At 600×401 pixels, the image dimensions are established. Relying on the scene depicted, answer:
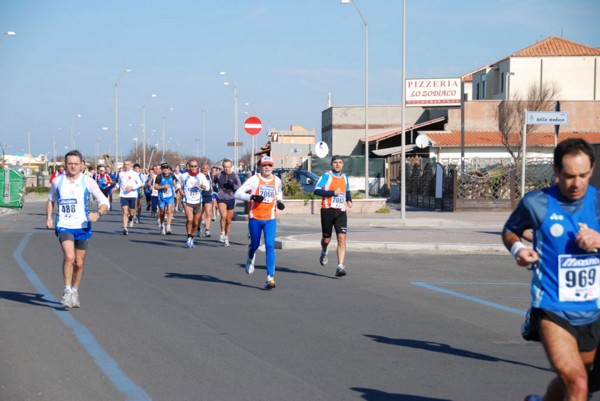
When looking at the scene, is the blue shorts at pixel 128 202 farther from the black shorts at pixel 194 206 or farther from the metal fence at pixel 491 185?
the metal fence at pixel 491 185

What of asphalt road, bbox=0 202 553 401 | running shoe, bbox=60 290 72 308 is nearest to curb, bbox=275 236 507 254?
asphalt road, bbox=0 202 553 401

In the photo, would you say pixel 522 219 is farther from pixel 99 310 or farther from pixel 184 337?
pixel 99 310

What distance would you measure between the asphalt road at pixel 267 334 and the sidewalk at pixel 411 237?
261 centimetres

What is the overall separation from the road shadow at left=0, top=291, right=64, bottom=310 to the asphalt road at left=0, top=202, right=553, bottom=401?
2 centimetres

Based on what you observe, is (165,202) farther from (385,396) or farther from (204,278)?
(385,396)

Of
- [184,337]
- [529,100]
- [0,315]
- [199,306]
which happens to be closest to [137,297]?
[199,306]

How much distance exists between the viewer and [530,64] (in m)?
63.3

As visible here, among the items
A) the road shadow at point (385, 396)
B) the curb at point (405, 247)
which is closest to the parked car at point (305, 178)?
the curb at point (405, 247)

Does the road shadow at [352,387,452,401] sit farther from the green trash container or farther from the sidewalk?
the green trash container

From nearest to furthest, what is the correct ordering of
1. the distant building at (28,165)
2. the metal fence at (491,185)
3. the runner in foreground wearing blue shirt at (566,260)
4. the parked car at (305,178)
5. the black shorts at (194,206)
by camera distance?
the runner in foreground wearing blue shirt at (566,260), the black shorts at (194,206), the metal fence at (491,185), the parked car at (305,178), the distant building at (28,165)

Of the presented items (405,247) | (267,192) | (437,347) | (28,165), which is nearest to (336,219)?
(267,192)

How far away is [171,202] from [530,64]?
152ft

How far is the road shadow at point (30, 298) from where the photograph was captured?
35.1ft

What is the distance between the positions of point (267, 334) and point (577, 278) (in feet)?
14.8
